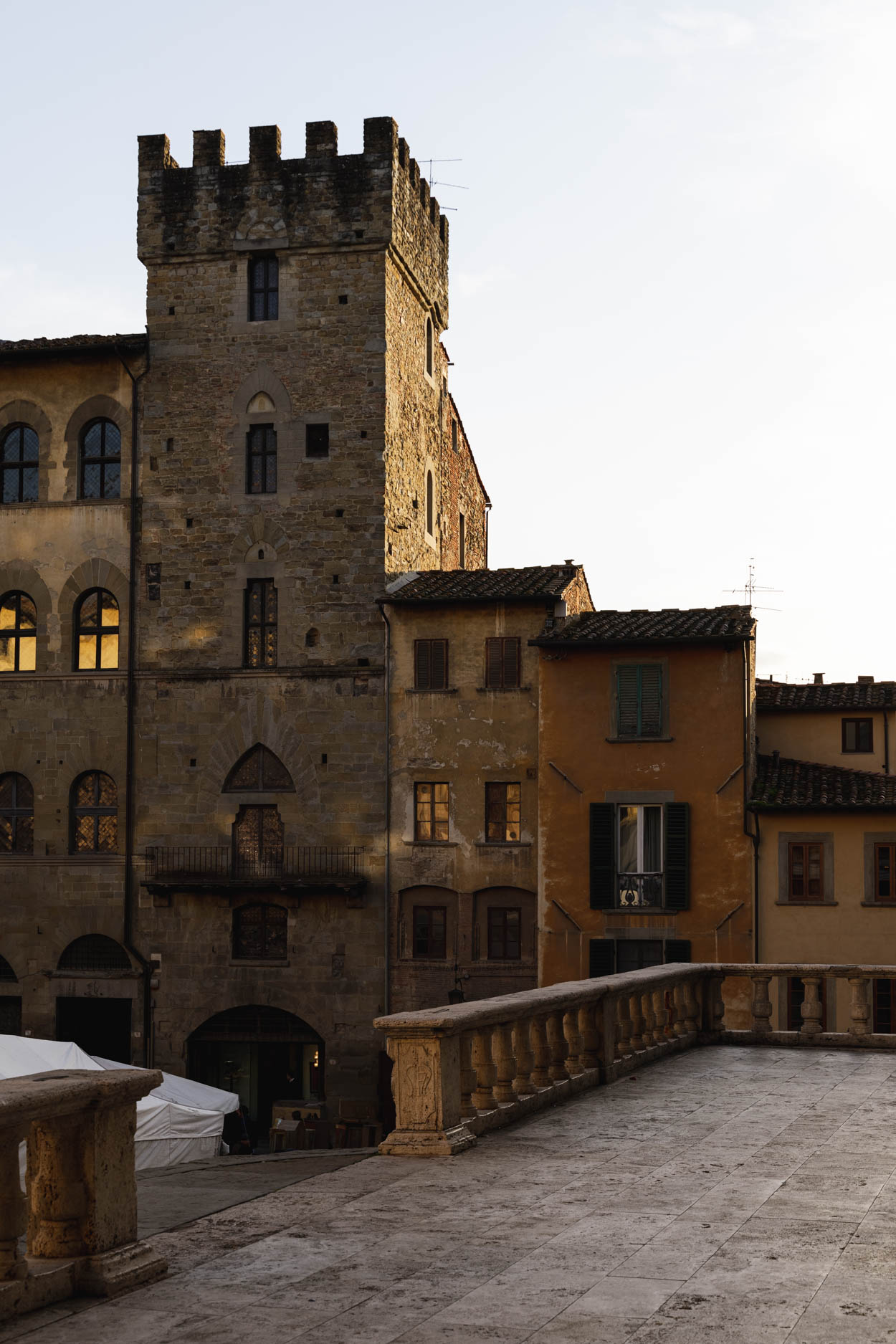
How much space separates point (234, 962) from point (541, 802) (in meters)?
8.04

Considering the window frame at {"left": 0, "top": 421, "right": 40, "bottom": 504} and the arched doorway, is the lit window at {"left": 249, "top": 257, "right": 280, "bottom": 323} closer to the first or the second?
the window frame at {"left": 0, "top": 421, "right": 40, "bottom": 504}

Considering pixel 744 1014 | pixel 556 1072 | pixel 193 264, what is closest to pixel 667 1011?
pixel 556 1072

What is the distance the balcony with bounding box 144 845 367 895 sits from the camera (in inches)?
1403

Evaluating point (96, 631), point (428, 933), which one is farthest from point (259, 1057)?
point (96, 631)

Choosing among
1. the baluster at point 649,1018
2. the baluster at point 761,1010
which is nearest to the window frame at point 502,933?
the baluster at point 761,1010

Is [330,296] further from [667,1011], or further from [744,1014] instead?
[667,1011]

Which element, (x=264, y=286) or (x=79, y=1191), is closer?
(x=79, y=1191)

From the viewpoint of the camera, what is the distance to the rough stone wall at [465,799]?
3506 centimetres

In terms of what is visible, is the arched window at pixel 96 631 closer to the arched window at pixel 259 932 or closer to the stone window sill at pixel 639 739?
the arched window at pixel 259 932

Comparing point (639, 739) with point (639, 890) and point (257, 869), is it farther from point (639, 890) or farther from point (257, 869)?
point (257, 869)

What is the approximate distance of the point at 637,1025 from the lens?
1475 cm

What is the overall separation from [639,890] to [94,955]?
42.7 ft

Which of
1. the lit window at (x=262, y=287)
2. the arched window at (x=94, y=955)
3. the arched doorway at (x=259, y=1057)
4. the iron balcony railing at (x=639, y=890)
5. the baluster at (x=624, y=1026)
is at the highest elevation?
the lit window at (x=262, y=287)

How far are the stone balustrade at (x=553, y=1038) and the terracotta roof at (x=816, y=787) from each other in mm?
15922
